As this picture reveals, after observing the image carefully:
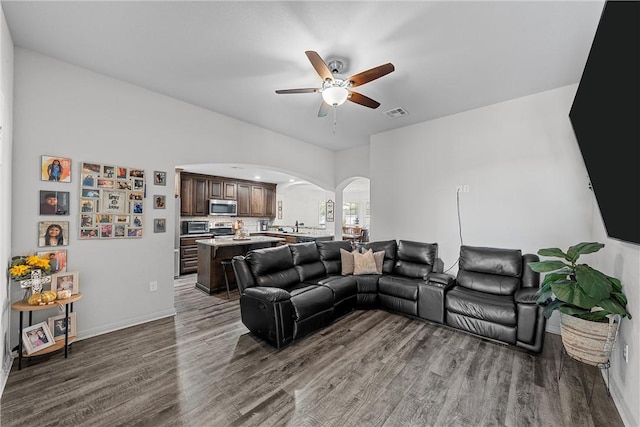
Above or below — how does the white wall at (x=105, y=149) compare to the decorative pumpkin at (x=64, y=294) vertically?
above

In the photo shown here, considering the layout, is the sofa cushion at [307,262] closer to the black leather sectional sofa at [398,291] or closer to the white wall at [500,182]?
the black leather sectional sofa at [398,291]

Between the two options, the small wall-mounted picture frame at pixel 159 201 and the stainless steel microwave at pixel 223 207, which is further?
the stainless steel microwave at pixel 223 207

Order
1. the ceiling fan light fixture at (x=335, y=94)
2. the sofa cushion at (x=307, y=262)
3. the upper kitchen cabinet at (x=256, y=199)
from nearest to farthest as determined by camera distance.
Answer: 1. the ceiling fan light fixture at (x=335, y=94)
2. the sofa cushion at (x=307, y=262)
3. the upper kitchen cabinet at (x=256, y=199)

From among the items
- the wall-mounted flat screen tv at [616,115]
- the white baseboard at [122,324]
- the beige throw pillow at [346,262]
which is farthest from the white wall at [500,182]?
the white baseboard at [122,324]

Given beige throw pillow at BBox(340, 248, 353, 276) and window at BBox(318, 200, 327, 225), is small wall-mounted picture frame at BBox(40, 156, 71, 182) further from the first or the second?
window at BBox(318, 200, 327, 225)

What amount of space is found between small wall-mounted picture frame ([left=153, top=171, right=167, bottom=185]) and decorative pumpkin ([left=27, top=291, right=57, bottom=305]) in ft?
5.07

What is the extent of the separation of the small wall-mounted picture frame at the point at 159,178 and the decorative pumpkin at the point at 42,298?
5.07 feet

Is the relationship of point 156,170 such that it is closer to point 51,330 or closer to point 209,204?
point 51,330

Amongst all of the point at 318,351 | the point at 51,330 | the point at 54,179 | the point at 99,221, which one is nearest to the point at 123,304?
the point at 51,330

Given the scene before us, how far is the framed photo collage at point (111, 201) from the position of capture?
9.37 feet

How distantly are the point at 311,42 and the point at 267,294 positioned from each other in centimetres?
243

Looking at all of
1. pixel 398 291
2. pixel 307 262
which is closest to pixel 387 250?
pixel 398 291

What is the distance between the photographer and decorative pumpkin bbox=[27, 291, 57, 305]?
233cm

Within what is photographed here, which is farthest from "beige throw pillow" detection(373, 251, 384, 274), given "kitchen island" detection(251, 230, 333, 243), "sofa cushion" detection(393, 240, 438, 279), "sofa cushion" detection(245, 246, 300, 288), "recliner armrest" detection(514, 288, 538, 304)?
"kitchen island" detection(251, 230, 333, 243)
